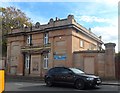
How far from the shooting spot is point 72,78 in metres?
17.9

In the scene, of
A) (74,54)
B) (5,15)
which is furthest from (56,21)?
(5,15)

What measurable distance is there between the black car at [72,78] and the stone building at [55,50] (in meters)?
11.8

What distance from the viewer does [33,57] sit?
3834 cm

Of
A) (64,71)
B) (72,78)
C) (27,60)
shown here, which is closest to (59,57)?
(27,60)

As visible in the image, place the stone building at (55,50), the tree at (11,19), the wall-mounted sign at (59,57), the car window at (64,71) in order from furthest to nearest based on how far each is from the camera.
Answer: the tree at (11,19) < the wall-mounted sign at (59,57) < the stone building at (55,50) < the car window at (64,71)

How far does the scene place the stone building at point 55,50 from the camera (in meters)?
31.3

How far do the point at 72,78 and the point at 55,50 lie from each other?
1757 cm

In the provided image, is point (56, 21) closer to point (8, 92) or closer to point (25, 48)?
point (25, 48)

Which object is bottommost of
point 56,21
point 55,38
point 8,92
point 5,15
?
point 8,92

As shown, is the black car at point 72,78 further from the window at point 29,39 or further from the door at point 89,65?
the window at point 29,39

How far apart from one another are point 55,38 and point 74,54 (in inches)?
159

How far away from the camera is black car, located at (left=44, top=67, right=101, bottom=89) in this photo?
17.2 metres

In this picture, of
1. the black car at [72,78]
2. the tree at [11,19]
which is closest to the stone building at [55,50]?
the tree at [11,19]

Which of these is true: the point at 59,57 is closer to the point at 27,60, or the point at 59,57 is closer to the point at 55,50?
the point at 55,50
